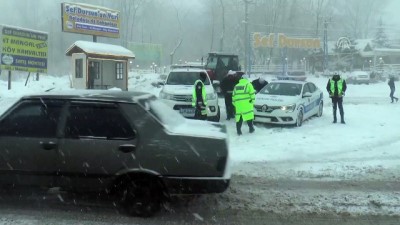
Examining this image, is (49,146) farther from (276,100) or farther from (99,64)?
(99,64)

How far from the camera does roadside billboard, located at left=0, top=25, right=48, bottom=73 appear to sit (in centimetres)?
2605

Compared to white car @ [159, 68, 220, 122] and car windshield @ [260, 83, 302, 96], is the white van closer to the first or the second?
car windshield @ [260, 83, 302, 96]

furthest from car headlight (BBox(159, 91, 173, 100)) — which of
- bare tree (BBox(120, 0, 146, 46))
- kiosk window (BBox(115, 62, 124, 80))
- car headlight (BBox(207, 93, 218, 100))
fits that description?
bare tree (BBox(120, 0, 146, 46))

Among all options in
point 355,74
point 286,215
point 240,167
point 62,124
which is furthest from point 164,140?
point 355,74

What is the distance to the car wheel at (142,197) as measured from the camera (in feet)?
18.1

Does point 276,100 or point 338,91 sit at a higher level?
point 338,91

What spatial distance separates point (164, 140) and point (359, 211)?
2875mm

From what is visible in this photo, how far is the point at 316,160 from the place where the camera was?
9.53 m

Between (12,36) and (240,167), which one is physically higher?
(12,36)

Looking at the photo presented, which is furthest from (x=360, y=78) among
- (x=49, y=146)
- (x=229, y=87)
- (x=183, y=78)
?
(x=49, y=146)

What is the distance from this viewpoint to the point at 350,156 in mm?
9953

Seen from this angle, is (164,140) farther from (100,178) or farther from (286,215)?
(286,215)

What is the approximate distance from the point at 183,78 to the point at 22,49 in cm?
1570

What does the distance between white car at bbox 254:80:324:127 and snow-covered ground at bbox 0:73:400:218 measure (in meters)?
0.31
